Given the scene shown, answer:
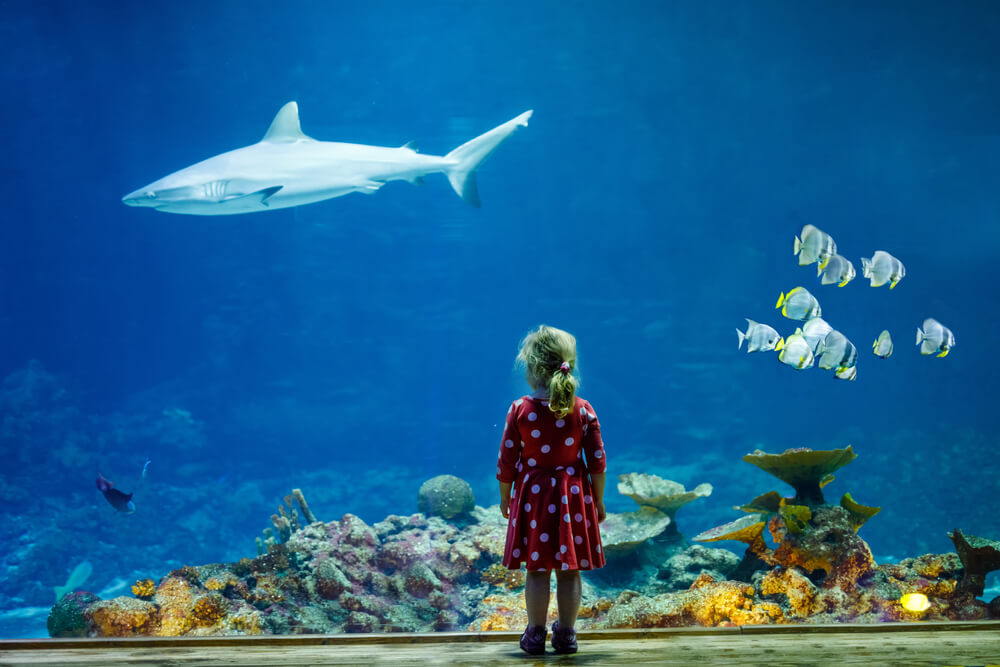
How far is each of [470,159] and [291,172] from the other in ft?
8.50

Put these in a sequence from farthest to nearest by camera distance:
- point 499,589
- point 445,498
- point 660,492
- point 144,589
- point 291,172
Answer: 1. point 291,172
2. point 445,498
3. point 660,492
4. point 499,589
5. point 144,589

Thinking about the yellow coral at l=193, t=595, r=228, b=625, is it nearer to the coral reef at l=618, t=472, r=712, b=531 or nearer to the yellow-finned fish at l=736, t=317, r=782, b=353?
the coral reef at l=618, t=472, r=712, b=531

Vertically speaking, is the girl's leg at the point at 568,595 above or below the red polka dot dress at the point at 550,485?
below

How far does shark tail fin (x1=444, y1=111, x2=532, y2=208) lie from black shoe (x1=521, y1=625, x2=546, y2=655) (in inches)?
266

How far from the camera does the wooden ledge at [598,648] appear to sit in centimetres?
217

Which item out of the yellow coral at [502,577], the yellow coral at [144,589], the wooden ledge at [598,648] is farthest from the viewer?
the yellow coral at [502,577]

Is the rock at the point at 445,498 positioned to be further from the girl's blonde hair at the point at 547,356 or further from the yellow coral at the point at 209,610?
the girl's blonde hair at the point at 547,356

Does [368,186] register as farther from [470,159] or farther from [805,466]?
[805,466]

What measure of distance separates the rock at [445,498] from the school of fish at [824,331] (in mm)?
4566

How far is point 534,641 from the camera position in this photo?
7.38ft

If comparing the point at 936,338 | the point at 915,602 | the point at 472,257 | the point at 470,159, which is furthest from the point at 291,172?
the point at 472,257

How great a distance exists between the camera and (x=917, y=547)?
16.3 m

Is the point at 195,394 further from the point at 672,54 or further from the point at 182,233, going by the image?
the point at 672,54

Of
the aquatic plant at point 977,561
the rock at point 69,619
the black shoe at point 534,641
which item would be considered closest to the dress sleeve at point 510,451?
the black shoe at point 534,641
